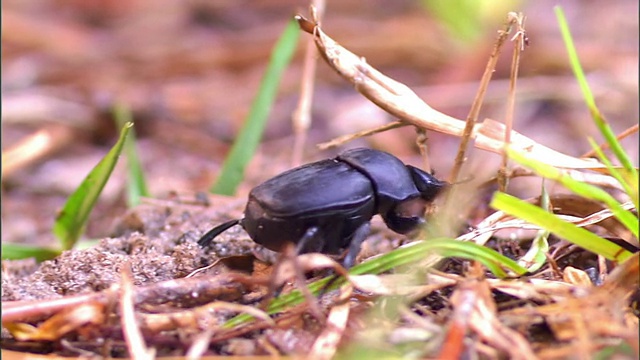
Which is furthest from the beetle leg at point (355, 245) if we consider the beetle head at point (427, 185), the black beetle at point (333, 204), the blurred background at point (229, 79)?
the blurred background at point (229, 79)

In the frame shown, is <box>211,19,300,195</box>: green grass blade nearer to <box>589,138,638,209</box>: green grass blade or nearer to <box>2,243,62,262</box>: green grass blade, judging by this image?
<box>2,243,62,262</box>: green grass blade

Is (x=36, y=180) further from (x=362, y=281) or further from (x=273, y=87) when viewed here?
(x=362, y=281)

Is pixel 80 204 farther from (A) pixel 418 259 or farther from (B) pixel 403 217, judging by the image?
(A) pixel 418 259

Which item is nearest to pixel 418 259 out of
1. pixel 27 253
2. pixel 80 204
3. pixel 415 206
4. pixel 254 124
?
pixel 415 206

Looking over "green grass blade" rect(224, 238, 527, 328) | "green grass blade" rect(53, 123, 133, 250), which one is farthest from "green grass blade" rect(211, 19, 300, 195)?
"green grass blade" rect(224, 238, 527, 328)

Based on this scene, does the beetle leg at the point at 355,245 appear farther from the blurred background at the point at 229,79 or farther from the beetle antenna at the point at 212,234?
the blurred background at the point at 229,79

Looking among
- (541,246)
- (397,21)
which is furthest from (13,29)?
(541,246)
